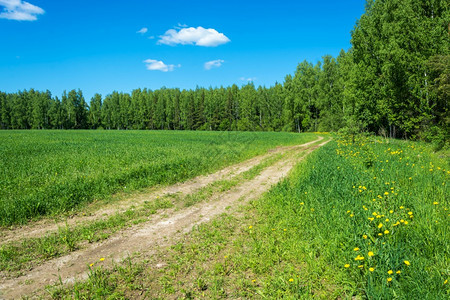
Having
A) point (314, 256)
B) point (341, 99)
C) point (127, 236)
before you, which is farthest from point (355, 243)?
point (341, 99)

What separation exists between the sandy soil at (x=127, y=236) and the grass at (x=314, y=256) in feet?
1.33

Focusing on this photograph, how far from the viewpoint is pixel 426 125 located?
2100 cm

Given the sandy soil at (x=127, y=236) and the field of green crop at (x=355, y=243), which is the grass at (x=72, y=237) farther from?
the field of green crop at (x=355, y=243)

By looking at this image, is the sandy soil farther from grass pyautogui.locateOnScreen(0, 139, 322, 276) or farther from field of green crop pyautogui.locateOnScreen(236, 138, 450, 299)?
field of green crop pyautogui.locateOnScreen(236, 138, 450, 299)

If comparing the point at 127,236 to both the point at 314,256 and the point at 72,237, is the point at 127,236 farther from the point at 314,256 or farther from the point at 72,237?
the point at 314,256

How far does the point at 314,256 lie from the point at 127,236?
162 inches

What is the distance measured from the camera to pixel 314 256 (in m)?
4.37

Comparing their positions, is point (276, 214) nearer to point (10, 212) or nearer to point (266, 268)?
point (266, 268)

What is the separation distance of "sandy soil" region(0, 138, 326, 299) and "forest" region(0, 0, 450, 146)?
1409 centimetres

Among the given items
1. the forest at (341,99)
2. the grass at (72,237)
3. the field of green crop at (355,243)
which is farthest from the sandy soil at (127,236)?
the forest at (341,99)

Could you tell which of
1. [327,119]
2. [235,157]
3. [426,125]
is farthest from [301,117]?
[235,157]

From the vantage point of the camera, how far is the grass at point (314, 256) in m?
3.46

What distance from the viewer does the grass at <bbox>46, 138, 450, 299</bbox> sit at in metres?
3.46

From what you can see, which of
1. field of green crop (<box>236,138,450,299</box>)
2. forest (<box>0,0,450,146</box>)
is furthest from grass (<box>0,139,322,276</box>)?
forest (<box>0,0,450,146</box>)
